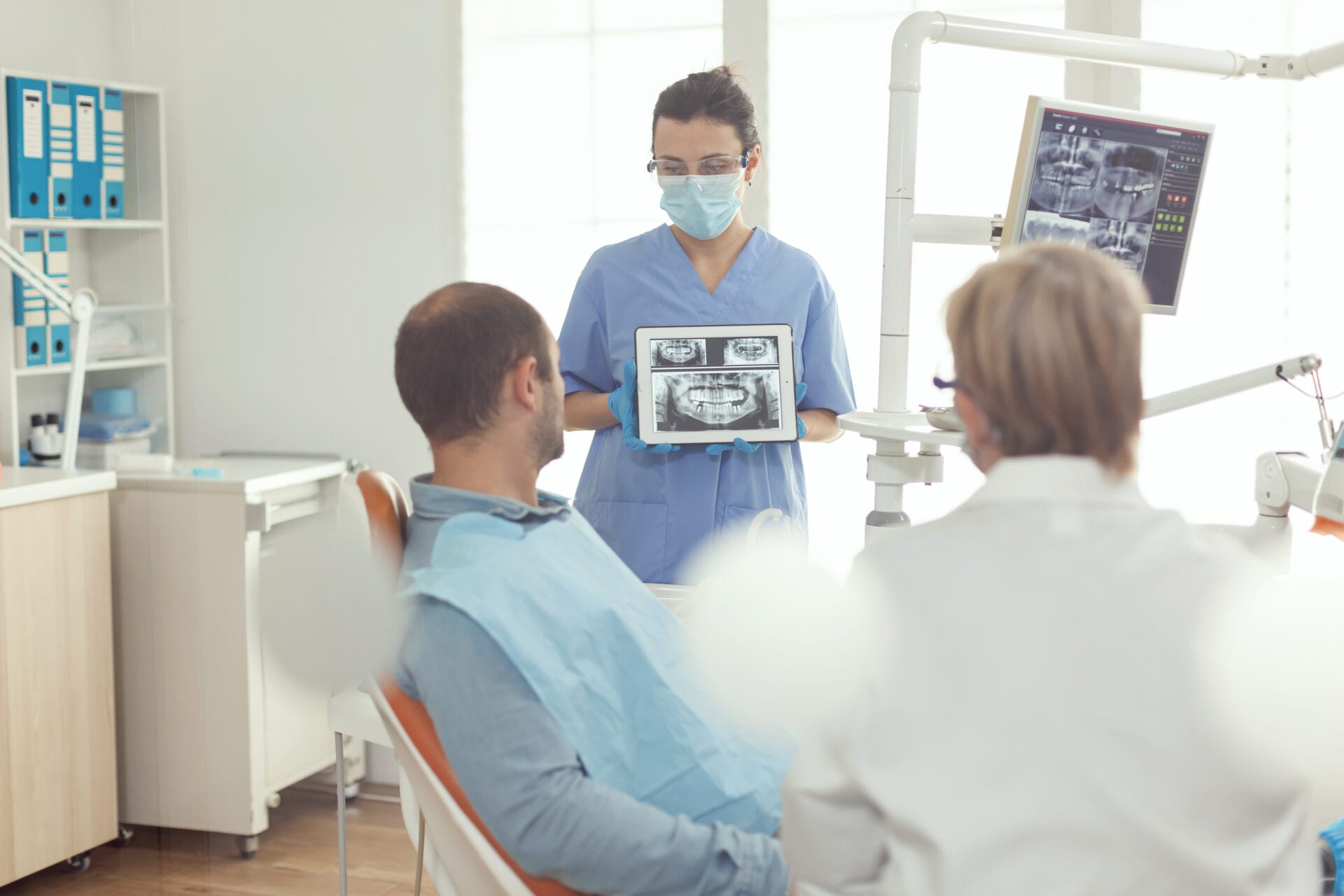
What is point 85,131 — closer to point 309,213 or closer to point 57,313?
point 57,313

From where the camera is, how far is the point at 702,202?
1828mm

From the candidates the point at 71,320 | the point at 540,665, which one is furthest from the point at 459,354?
the point at 71,320

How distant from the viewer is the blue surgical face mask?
181 centimetres

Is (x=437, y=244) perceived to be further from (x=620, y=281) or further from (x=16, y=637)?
(x=16, y=637)

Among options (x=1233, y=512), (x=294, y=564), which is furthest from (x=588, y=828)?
(x=1233, y=512)

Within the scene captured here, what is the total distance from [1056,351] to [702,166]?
3.73 feet

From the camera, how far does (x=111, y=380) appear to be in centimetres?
208

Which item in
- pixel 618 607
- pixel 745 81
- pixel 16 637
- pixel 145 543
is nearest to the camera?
pixel 618 607

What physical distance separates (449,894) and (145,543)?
1418 mm

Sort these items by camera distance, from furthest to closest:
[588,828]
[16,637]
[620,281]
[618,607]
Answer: [16,637]
[620,281]
[618,607]
[588,828]

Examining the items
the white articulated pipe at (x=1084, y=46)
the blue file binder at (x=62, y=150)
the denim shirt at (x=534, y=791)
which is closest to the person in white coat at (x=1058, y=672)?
the denim shirt at (x=534, y=791)

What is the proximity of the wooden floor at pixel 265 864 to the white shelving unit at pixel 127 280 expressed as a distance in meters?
0.74

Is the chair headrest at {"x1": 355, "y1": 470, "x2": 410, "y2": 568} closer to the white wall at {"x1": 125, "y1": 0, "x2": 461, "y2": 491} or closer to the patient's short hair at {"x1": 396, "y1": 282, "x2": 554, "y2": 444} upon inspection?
the patient's short hair at {"x1": 396, "y1": 282, "x2": 554, "y2": 444}

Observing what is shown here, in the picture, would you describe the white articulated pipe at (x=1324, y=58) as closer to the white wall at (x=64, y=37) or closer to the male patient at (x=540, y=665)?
the male patient at (x=540, y=665)
